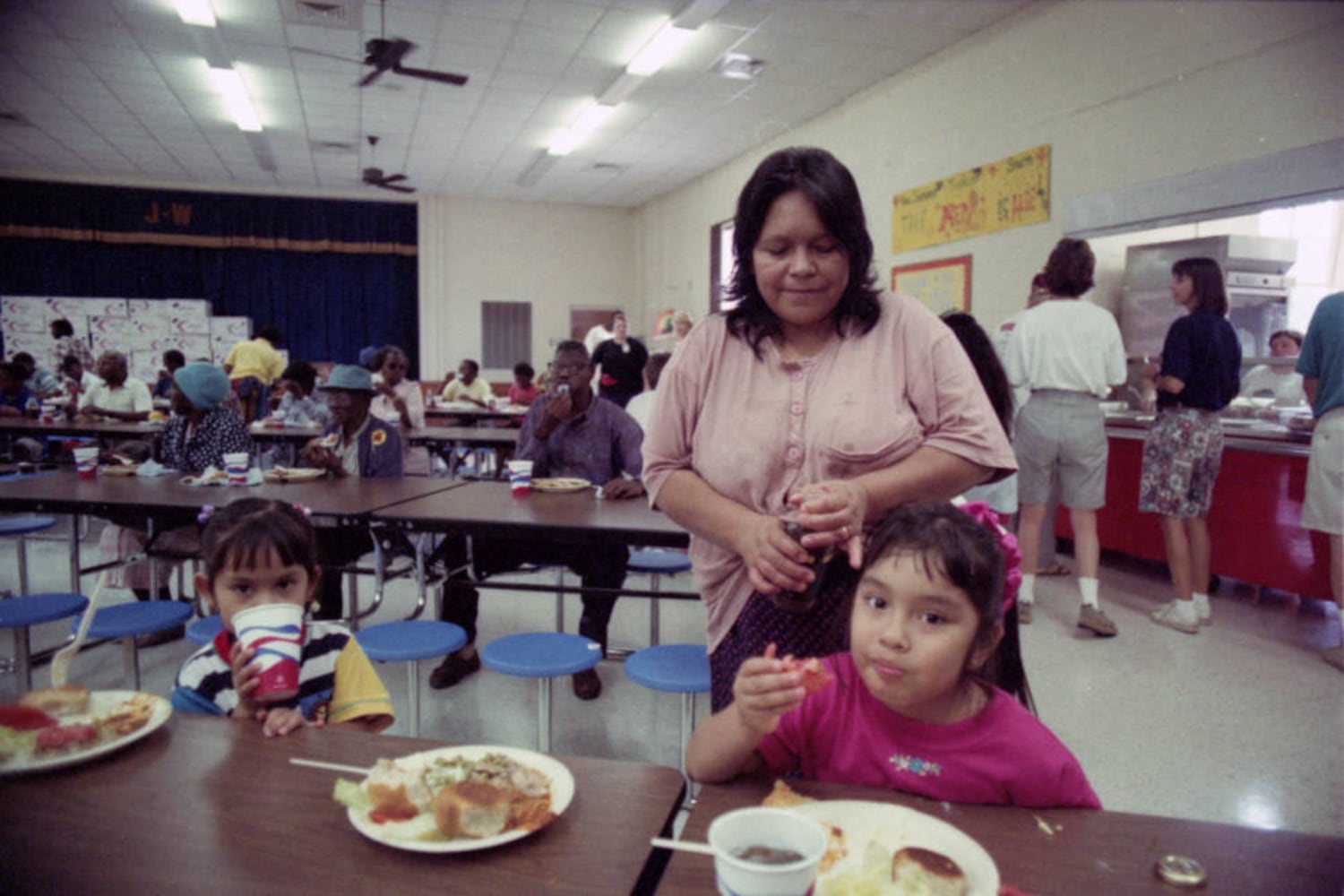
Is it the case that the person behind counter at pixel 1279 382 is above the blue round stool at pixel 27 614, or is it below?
above

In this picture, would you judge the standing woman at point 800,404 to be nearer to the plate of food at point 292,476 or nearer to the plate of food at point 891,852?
the plate of food at point 891,852

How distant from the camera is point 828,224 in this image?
111 centimetres

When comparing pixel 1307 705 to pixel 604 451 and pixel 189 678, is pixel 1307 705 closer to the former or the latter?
pixel 604 451

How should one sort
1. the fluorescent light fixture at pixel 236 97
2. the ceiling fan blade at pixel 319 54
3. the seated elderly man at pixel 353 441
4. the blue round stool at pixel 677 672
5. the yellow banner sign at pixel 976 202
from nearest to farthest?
the blue round stool at pixel 677 672 < the seated elderly man at pixel 353 441 < the yellow banner sign at pixel 976 202 < the ceiling fan blade at pixel 319 54 < the fluorescent light fixture at pixel 236 97

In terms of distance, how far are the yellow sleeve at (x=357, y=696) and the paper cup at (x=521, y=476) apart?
1.55 metres

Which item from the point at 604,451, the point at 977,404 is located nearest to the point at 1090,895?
the point at 977,404

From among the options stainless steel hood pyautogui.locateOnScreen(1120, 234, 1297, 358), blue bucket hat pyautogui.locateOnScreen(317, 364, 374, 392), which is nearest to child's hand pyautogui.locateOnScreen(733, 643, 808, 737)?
blue bucket hat pyautogui.locateOnScreen(317, 364, 374, 392)

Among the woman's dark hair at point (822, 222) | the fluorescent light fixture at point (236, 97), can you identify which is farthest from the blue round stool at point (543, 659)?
the fluorescent light fixture at point (236, 97)

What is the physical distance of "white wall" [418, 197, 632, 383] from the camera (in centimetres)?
1155

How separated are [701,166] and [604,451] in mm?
6895

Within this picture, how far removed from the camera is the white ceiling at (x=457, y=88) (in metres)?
5.31

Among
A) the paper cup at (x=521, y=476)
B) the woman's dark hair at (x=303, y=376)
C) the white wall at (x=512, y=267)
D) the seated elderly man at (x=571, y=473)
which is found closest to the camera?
the paper cup at (x=521, y=476)

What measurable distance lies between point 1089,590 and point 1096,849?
10.6 ft

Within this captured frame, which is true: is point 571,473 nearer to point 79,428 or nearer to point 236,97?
point 79,428
